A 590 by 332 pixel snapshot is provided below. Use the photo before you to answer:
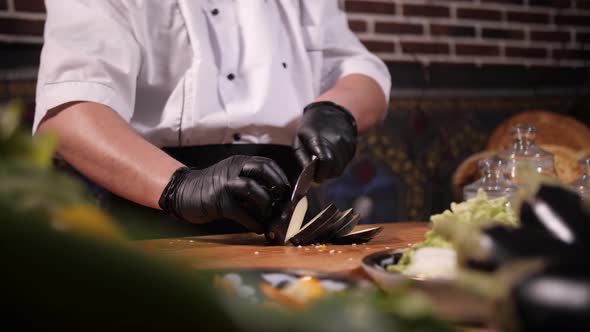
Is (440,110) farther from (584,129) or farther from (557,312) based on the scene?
(557,312)

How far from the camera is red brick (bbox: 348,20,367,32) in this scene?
2640 millimetres

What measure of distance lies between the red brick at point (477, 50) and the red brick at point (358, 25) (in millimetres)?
478

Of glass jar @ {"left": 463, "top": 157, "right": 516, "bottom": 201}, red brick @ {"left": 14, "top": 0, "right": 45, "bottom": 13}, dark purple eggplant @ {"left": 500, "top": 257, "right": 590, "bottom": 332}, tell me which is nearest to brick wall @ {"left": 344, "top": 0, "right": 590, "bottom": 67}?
red brick @ {"left": 14, "top": 0, "right": 45, "bottom": 13}

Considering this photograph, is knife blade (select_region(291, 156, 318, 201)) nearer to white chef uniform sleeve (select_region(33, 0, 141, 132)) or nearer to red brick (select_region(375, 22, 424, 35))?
white chef uniform sleeve (select_region(33, 0, 141, 132))

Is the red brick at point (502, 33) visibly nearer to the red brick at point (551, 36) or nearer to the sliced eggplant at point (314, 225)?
the red brick at point (551, 36)

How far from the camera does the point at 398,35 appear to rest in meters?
2.73

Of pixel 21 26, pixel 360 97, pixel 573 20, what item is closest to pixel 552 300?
pixel 360 97

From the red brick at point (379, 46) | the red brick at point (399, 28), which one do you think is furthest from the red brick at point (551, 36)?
the red brick at point (379, 46)

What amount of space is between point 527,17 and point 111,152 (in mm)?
2300

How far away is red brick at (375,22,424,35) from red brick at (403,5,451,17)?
2.1 inches

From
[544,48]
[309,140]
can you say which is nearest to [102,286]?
[309,140]

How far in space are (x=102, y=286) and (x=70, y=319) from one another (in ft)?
0.06

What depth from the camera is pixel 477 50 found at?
9.55 ft

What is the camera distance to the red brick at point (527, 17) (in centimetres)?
297
